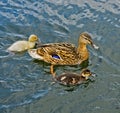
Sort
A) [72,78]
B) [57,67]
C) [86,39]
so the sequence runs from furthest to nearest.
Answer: [86,39] → [57,67] → [72,78]

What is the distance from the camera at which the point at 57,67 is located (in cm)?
957

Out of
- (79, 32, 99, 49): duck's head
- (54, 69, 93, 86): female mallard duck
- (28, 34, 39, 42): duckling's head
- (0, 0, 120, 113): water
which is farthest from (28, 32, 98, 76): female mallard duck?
(54, 69, 93, 86): female mallard duck

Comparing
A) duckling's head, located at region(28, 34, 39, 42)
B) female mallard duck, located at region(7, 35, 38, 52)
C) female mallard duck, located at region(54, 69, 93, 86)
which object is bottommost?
female mallard duck, located at region(54, 69, 93, 86)

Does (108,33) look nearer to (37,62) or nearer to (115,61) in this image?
(115,61)

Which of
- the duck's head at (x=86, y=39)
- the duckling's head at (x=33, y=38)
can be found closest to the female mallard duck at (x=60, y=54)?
the duck's head at (x=86, y=39)

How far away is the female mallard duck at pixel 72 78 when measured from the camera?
877 cm

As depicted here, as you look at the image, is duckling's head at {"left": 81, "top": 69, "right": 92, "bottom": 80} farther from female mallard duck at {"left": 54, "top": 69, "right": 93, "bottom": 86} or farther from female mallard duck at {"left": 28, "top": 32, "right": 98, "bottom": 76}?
female mallard duck at {"left": 28, "top": 32, "right": 98, "bottom": 76}

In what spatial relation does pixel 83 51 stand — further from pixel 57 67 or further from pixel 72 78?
pixel 72 78

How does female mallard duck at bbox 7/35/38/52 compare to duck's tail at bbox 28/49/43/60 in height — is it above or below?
above

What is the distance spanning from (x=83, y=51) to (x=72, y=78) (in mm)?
1250

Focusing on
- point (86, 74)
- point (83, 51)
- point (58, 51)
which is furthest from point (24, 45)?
point (86, 74)

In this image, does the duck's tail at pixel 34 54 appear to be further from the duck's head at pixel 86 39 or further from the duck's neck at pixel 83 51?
the duck's head at pixel 86 39

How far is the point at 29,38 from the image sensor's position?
10.0m

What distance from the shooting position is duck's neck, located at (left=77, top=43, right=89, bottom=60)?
9.81m
